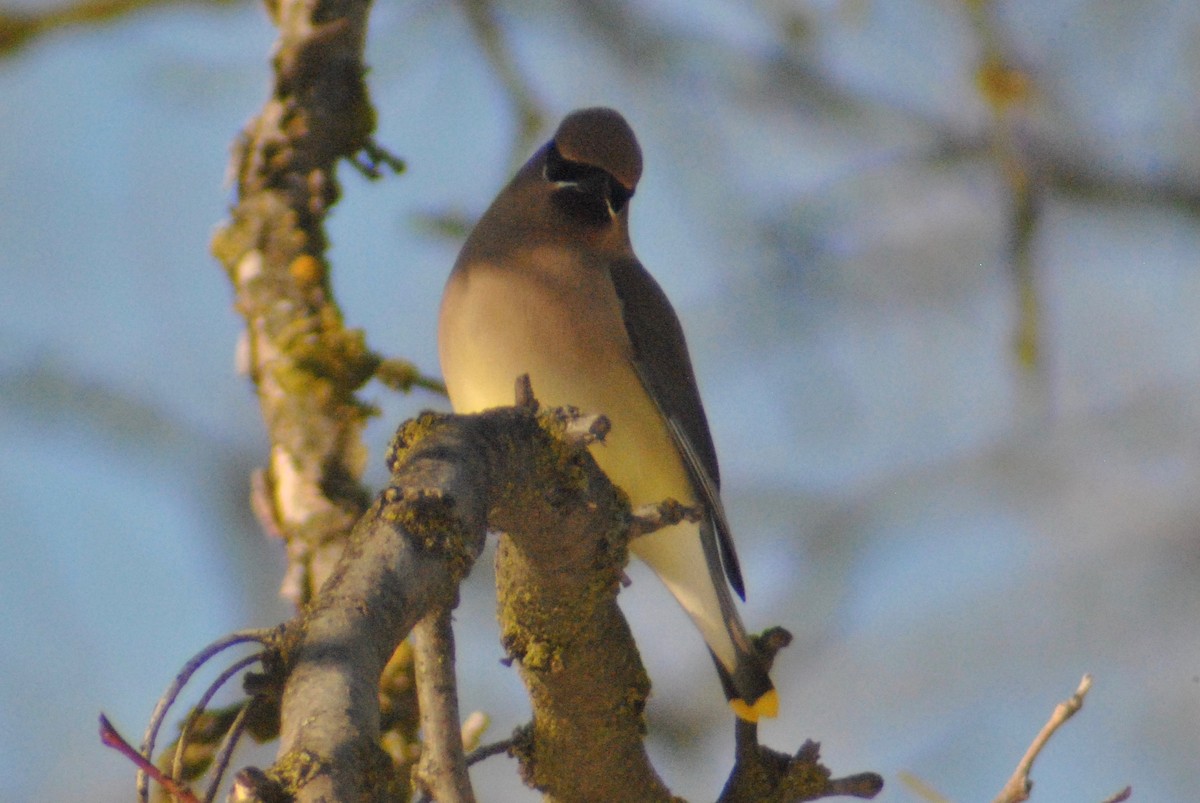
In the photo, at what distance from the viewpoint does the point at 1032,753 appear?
Result: 8.13 ft

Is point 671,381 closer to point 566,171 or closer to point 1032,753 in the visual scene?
point 566,171

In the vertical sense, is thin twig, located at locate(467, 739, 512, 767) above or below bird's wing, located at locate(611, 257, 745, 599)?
below

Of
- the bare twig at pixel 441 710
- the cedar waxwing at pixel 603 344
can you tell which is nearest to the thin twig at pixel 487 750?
the bare twig at pixel 441 710

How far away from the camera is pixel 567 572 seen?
283 cm

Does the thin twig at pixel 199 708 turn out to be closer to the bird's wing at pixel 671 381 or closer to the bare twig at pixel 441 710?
the bare twig at pixel 441 710

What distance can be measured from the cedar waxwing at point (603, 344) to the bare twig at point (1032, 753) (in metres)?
1.20

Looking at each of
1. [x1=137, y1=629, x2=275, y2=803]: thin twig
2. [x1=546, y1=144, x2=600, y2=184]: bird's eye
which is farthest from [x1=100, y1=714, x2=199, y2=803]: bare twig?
[x1=546, y1=144, x2=600, y2=184]: bird's eye

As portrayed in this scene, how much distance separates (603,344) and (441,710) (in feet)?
6.07

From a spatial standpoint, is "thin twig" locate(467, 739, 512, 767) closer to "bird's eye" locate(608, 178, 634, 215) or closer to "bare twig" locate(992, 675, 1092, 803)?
"bare twig" locate(992, 675, 1092, 803)

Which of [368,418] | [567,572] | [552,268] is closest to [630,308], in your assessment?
[552,268]

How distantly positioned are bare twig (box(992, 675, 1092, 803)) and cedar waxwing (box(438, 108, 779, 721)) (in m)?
1.20

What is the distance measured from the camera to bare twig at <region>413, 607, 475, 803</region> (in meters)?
2.24

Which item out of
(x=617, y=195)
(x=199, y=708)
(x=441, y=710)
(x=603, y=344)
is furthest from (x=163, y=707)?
(x=617, y=195)

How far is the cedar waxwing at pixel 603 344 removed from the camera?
3908 millimetres
